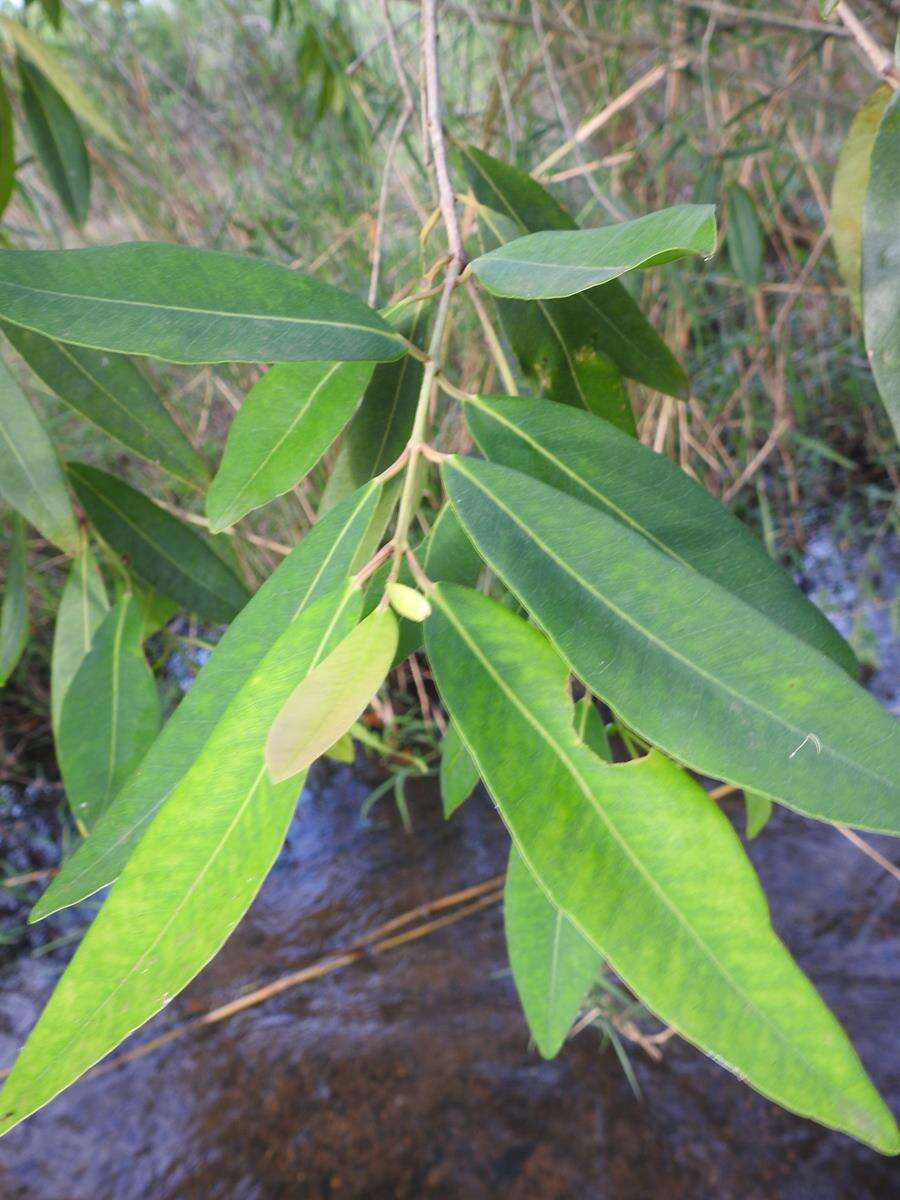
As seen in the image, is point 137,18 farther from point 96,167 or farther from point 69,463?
point 69,463

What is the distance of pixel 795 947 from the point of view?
4.62 feet

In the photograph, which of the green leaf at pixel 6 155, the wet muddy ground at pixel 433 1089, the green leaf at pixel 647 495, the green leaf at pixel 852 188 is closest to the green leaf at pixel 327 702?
the green leaf at pixel 647 495

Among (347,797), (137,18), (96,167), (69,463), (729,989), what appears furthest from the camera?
(137,18)

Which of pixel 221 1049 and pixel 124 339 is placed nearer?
pixel 124 339

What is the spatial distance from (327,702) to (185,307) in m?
0.22

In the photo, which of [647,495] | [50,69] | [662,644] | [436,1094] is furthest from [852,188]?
[436,1094]

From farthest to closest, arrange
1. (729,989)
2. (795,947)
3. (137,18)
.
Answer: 1. (137,18)
2. (795,947)
3. (729,989)

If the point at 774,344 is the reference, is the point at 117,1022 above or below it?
above

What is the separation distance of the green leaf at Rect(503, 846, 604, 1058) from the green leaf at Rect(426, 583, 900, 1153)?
20 centimetres

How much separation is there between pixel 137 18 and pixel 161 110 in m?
0.70

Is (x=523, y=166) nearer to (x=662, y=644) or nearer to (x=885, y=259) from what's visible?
(x=885, y=259)

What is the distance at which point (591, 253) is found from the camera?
37 cm

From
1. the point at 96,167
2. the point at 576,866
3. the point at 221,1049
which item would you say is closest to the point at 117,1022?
the point at 576,866

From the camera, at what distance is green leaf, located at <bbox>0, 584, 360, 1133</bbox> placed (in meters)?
0.30
